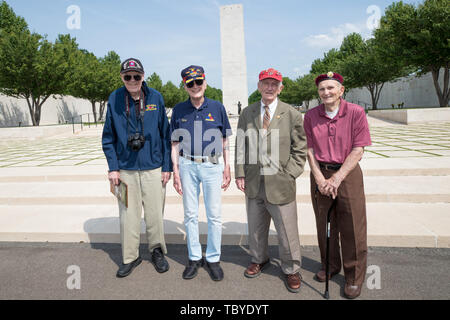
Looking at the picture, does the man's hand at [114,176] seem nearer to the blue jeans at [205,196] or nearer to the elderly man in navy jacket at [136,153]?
the elderly man in navy jacket at [136,153]

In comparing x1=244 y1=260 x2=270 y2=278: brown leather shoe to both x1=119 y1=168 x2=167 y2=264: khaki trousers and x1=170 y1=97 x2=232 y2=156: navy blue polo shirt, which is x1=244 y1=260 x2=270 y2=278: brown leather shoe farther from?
x1=170 y1=97 x2=232 y2=156: navy blue polo shirt

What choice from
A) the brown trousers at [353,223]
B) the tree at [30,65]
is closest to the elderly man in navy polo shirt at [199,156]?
the brown trousers at [353,223]

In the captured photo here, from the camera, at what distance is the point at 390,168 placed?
6.07 m

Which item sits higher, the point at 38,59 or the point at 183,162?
the point at 38,59

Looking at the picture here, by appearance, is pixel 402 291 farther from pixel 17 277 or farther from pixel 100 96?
pixel 100 96

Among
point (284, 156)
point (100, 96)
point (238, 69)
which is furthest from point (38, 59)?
point (284, 156)

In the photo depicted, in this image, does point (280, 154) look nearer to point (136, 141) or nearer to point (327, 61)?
point (136, 141)

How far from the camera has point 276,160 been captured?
2.71m

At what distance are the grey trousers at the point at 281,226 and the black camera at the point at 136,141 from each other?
124 centimetres

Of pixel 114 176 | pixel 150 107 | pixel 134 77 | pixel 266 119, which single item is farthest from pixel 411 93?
pixel 114 176

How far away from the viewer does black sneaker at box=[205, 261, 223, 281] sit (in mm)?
2867

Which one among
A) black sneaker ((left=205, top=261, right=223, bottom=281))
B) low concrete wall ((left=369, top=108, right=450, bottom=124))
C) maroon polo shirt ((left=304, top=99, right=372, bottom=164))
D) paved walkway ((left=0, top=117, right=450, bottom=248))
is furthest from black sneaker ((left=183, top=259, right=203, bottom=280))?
low concrete wall ((left=369, top=108, right=450, bottom=124))
